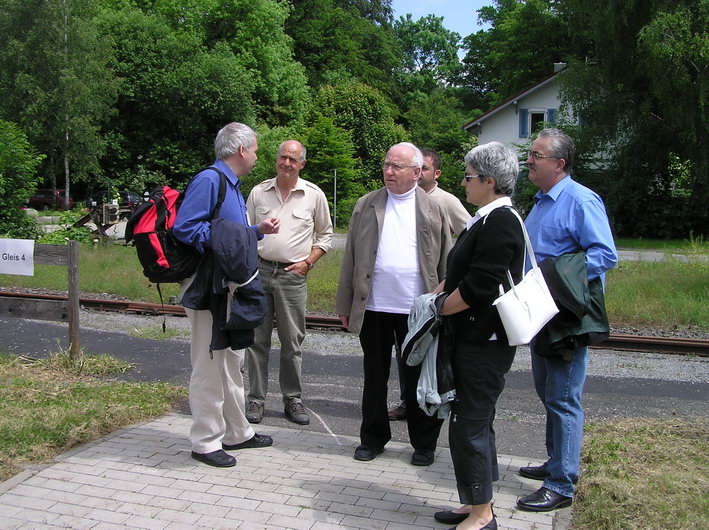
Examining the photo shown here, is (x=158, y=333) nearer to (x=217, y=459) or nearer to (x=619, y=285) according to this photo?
(x=217, y=459)

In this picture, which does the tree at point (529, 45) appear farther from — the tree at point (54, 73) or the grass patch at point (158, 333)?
the grass patch at point (158, 333)

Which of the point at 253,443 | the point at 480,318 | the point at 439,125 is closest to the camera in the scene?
the point at 480,318

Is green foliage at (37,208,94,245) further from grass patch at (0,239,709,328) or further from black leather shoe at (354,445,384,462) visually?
black leather shoe at (354,445,384,462)

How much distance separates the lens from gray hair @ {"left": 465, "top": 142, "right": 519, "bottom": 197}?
3.65 metres

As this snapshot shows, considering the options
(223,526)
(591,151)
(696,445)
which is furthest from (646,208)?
(223,526)

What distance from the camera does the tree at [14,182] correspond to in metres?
16.8

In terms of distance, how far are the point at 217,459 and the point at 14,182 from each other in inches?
575

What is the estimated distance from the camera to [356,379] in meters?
7.20

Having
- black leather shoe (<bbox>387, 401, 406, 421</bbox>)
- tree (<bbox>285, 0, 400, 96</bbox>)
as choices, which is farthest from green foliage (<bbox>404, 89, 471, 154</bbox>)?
black leather shoe (<bbox>387, 401, 406, 421</bbox>)

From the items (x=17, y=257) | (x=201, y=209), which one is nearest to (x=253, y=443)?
(x=201, y=209)

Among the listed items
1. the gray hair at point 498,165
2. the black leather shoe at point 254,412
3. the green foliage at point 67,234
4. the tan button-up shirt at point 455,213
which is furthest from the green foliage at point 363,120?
the gray hair at point 498,165

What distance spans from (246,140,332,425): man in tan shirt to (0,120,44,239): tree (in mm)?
12886

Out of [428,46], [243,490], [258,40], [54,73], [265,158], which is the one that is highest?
[428,46]

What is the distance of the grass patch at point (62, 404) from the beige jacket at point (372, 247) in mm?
1940
